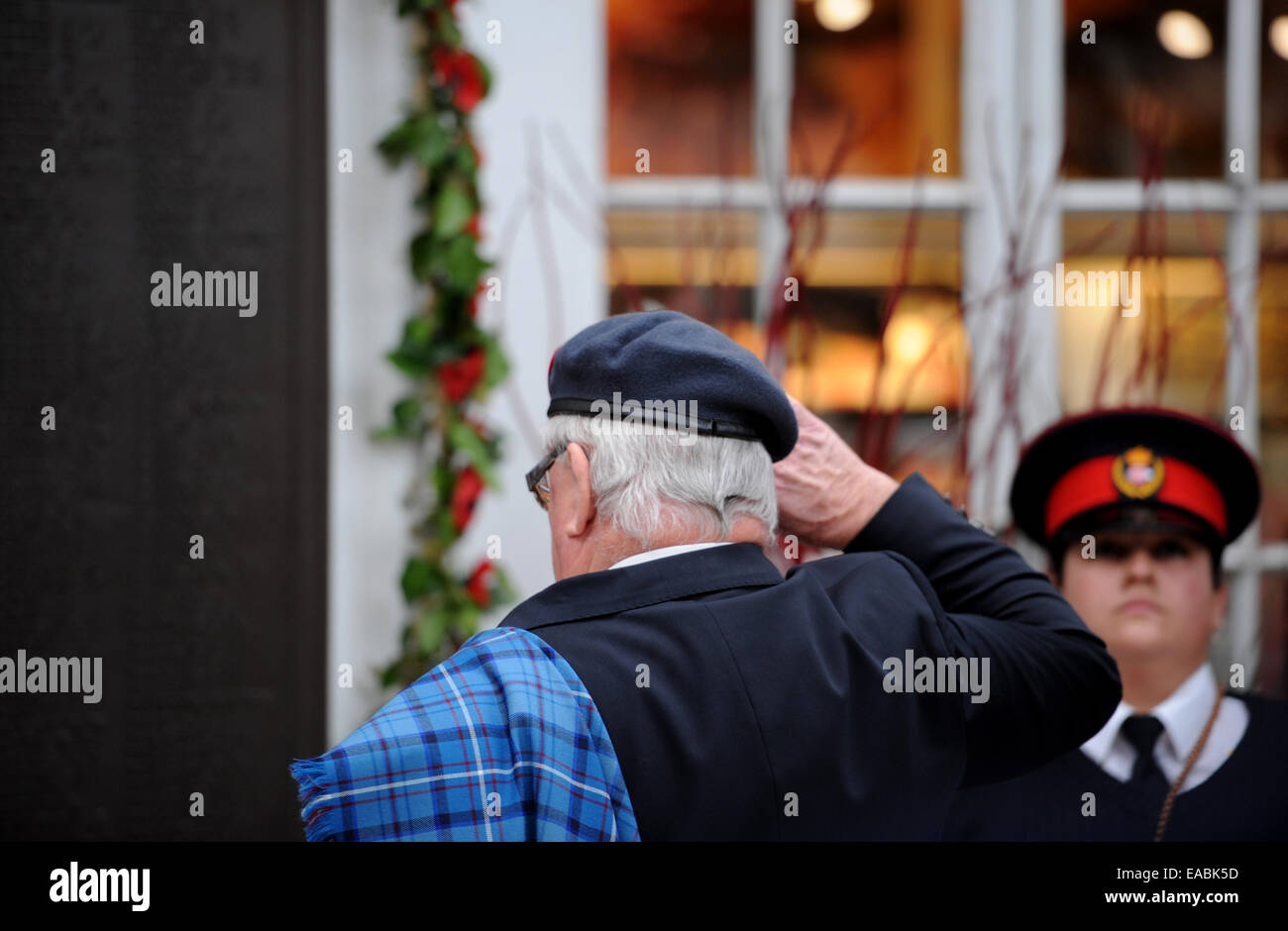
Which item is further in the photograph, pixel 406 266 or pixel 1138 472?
pixel 406 266

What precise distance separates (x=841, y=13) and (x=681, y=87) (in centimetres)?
41

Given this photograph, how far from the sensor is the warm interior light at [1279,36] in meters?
2.74

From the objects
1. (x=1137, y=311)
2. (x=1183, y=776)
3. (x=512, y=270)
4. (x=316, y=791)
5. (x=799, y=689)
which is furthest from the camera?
(x=1137, y=311)

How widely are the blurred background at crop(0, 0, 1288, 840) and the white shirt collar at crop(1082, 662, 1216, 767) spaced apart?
1.93ft

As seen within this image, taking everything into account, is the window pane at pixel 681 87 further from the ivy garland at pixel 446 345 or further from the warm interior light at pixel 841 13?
the ivy garland at pixel 446 345

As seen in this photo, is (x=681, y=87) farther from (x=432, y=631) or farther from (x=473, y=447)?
(x=432, y=631)

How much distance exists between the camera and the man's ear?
1.22 metres

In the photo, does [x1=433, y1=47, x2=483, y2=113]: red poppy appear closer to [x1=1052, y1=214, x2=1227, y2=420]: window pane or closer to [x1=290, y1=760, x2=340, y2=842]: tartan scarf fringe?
[x1=1052, y1=214, x2=1227, y2=420]: window pane

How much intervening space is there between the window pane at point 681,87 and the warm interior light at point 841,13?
0.17m

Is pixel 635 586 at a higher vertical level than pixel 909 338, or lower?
lower

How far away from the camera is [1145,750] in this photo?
198 cm

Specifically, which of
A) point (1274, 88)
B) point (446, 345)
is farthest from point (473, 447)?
point (1274, 88)

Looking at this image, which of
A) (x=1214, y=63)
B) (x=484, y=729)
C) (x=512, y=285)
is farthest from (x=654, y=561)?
(x=1214, y=63)
